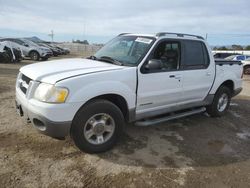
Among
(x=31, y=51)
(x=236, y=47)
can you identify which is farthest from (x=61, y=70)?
(x=236, y=47)

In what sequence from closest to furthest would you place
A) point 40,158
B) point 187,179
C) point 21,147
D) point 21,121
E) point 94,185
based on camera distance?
point 94,185 < point 187,179 < point 40,158 < point 21,147 < point 21,121

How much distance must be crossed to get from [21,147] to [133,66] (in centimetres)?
217

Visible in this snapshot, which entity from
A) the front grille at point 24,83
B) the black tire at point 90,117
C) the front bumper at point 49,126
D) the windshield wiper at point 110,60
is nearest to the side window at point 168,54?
the windshield wiper at point 110,60

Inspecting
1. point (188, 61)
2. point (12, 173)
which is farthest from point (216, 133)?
point (12, 173)

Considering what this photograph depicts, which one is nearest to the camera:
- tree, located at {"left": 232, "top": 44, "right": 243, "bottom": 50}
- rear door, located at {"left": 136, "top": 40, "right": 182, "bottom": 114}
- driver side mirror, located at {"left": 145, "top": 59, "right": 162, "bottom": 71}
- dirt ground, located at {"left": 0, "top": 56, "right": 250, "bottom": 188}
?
dirt ground, located at {"left": 0, "top": 56, "right": 250, "bottom": 188}

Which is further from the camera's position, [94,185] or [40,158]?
[40,158]

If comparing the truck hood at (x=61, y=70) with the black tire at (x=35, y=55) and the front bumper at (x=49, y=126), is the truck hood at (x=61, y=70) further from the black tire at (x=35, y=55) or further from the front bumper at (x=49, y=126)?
the black tire at (x=35, y=55)

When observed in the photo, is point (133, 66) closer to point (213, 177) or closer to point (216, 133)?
point (213, 177)

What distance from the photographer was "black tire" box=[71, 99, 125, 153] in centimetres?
340

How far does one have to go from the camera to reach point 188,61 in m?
4.83

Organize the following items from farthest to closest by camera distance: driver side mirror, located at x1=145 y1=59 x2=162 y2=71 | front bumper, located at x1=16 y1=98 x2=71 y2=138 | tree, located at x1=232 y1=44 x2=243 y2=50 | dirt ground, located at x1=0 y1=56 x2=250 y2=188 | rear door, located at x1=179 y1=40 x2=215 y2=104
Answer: tree, located at x1=232 y1=44 x2=243 y2=50
rear door, located at x1=179 y1=40 x2=215 y2=104
driver side mirror, located at x1=145 y1=59 x2=162 y2=71
front bumper, located at x1=16 y1=98 x2=71 y2=138
dirt ground, located at x1=0 y1=56 x2=250 y2=188

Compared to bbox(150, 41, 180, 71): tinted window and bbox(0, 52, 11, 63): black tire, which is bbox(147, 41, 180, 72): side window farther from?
bbox(0, 52, 11, 63): black tire

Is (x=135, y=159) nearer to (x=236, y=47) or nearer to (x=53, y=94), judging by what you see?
(x=53, y=94)

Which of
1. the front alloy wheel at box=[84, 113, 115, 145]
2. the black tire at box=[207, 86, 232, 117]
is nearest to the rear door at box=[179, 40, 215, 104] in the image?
the black tire at box=[207, 86, 232, 117]
